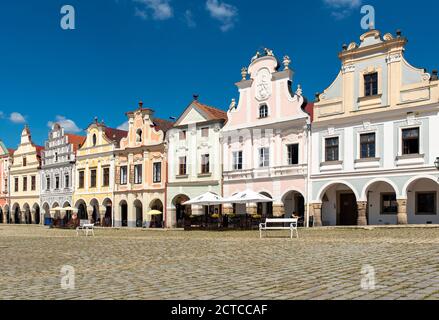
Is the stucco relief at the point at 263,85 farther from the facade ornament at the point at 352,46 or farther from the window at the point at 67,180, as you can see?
the window at the point at 67,180

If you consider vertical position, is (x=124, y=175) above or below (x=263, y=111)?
below

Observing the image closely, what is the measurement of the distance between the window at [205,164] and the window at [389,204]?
43.2ft

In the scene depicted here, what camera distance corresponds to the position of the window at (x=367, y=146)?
99.9ft

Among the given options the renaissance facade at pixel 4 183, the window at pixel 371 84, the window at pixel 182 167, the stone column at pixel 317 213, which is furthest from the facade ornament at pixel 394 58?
the renaissance facade at pixel 4 183

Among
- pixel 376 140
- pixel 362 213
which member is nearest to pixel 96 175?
pixel 362 213

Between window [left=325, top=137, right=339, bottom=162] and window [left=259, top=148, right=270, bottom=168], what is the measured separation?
437 cm

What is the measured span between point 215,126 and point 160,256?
2649cm

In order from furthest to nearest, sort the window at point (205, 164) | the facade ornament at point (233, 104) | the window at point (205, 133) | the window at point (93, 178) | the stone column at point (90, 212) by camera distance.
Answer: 1. the window at point (93, 178)
2. the stone column at point (90, 212)
3. the window at point (205, 133)
4. the window at point (205, 164)
5. the facade ornament at point (233, 104)

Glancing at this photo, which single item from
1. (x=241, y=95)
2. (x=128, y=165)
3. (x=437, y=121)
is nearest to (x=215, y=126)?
(x=241, y=95)

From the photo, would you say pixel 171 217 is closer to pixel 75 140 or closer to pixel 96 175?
pixel 96 175

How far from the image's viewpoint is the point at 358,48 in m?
31.2

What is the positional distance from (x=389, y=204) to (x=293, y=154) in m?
6.85

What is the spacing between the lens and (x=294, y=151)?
3409 centimetres

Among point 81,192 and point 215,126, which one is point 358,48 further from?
point 81,192
